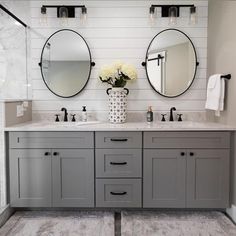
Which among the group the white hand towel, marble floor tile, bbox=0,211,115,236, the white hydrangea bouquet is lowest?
marble floor tile, bbox=0,211,115,236

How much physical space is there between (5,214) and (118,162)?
3.89 feet

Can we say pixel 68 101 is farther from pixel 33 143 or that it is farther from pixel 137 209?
pixel 137 209

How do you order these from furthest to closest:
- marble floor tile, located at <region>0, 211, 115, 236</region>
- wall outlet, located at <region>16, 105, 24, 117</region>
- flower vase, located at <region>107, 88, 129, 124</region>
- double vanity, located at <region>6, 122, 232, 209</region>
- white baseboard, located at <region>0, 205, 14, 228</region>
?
flower vase, located at <region>107, 88, 129, 124</region>
wall outlet, located at <region>16, 105, 24, 117</region>
double vanity, located at <region>6, 122, 232, 209</region>
white baseboard, located at <region>0, 205, 14, 228</region>
marble floor tile, located at <region>0, 211, 115, 236</region>

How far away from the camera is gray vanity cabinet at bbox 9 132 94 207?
2.51m

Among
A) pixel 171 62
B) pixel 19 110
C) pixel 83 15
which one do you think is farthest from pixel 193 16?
pixel 19 110

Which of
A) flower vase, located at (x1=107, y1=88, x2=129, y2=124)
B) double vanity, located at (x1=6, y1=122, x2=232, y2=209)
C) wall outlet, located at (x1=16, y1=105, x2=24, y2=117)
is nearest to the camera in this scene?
double vanity, located at (x1=6, y1=122, x2=232, y2=209)

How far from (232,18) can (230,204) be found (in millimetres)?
1773

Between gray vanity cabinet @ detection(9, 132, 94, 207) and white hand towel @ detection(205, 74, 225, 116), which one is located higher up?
white hand towel @ detection(205, 74, 225, 116)

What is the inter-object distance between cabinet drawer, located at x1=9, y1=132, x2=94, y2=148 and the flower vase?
503 millimetres

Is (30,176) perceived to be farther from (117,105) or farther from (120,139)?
(117,105)

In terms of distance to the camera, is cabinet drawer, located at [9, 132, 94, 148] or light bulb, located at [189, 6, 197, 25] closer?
cabinet drawer, located at [9, 132, 94, 148]

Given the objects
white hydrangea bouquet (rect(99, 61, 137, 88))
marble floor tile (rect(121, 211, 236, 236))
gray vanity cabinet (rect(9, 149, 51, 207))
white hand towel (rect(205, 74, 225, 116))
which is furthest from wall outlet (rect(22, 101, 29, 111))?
white hand towel (rect(205, 74, 225, 116))

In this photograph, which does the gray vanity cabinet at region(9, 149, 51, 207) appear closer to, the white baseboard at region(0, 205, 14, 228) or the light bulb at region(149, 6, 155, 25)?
the white baseboard at region(0, 205, 14, 228)

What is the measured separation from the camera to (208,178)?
2520 millimetres
